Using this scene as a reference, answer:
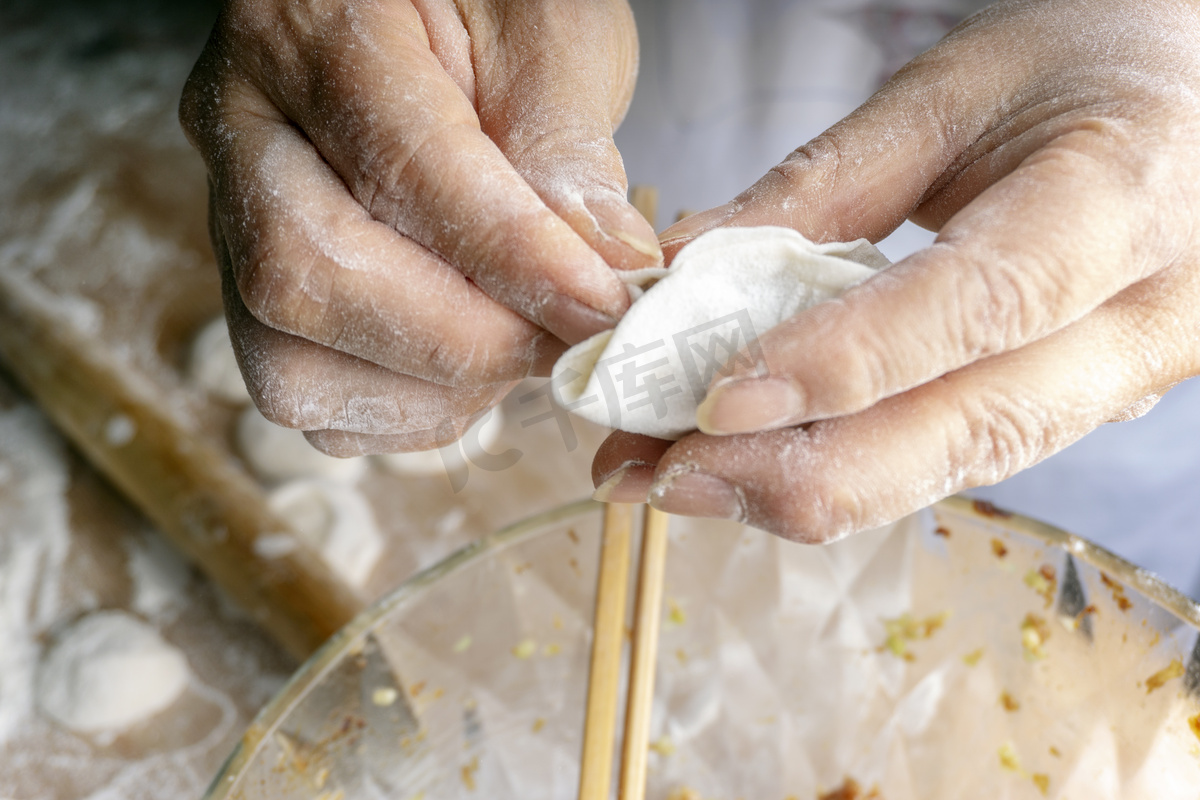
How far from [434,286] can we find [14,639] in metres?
0.87

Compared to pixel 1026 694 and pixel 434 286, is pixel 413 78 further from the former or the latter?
pixel 1026 694

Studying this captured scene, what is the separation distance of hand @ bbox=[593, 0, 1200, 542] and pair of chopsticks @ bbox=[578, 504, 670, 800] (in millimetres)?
153

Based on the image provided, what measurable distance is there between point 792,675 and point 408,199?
0.56 meters

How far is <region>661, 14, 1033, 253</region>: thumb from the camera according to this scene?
0.57m

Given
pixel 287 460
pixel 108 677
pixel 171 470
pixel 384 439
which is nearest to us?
pixel 384 439

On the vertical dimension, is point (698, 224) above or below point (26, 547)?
above

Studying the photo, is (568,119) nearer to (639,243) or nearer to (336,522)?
(639,243)

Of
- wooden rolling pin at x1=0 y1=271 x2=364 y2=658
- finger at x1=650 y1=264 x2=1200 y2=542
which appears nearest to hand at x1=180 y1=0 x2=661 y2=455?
finger at x1=650 y1=264 x2=1200 y2=542

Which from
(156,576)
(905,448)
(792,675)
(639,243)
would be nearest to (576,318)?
(639,243)

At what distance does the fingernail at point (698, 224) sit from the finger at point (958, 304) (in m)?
0.16

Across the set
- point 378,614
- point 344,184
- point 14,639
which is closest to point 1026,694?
point 378,614

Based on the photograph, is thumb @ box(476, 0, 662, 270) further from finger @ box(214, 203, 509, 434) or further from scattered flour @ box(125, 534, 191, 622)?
scattered flour @ box(125, 534, 191, 622)

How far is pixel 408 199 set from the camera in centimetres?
52

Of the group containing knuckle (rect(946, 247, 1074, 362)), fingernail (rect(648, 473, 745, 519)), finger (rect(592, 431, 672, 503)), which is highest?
knuckle (rect(946, 247, 1074, 362))
